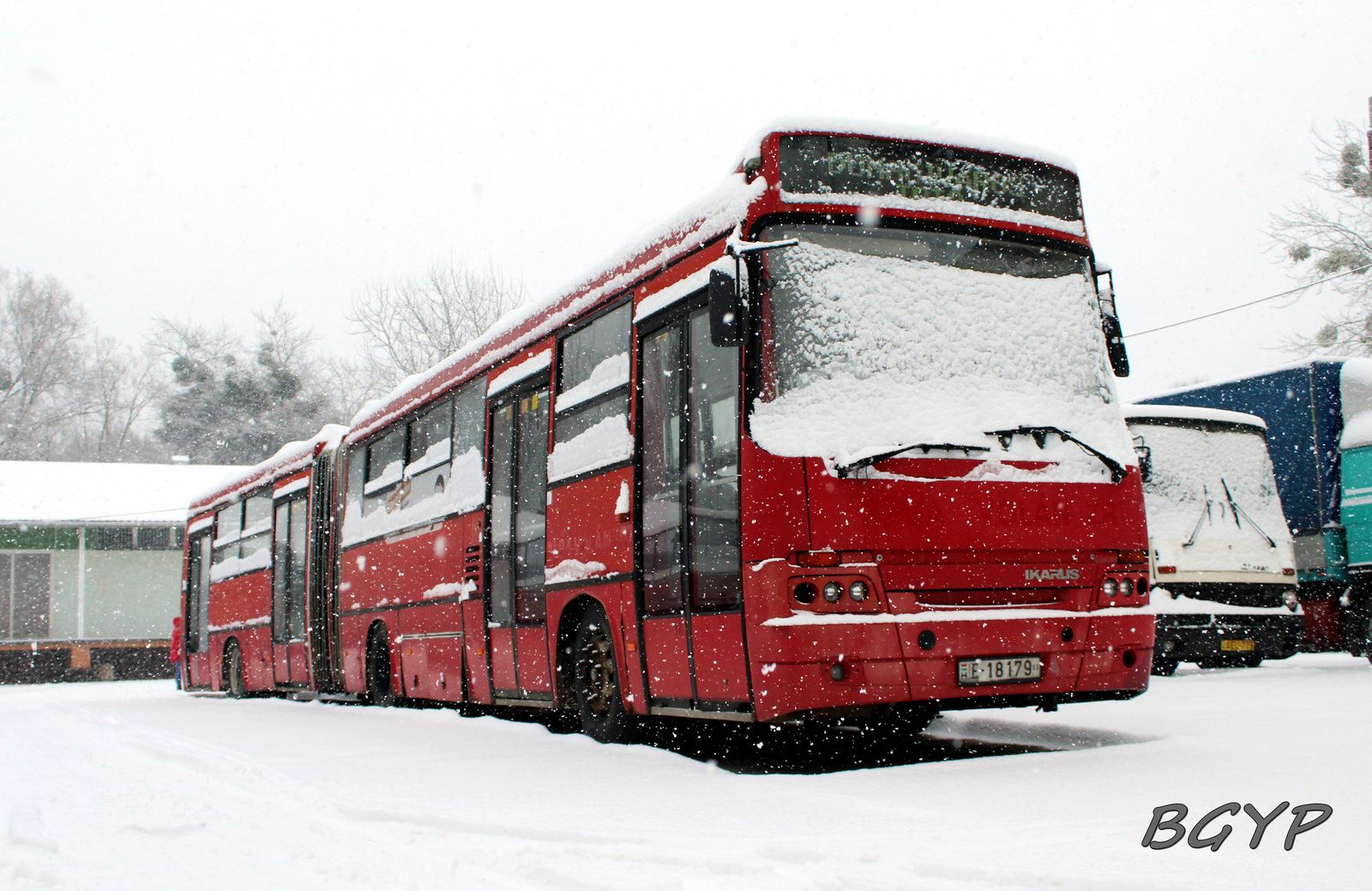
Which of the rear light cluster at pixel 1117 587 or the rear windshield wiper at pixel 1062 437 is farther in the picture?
the rear light cluster at pixel 1117 587

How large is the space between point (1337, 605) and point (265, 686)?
548 inches

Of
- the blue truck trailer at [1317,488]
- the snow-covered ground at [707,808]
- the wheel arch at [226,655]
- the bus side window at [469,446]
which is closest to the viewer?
the snow-covered ground at [707,808]

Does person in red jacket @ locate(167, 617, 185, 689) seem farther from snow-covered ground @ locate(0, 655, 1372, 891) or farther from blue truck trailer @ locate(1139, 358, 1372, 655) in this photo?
blue truck trailer @ locate(1139, 358, 1372, 655)

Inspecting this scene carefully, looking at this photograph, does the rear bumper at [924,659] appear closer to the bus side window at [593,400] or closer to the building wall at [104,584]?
the bus side window at [593,400]

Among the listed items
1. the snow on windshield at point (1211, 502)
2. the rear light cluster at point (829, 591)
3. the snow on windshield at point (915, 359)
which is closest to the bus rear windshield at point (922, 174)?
the snow on windshield at point (915, 359)

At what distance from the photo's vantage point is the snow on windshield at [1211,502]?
14156mm

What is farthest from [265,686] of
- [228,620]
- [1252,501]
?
[1252,501]

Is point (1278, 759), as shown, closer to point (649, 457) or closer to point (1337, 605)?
point (649, 457)

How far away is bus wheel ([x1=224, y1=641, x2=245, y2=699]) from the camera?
2050 cm

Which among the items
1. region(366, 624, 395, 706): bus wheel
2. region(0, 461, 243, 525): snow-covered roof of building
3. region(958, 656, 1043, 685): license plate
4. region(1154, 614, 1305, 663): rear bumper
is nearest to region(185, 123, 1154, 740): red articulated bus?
region(958, 656, 1043, 685): license plate

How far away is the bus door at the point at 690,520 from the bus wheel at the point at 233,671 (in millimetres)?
14246

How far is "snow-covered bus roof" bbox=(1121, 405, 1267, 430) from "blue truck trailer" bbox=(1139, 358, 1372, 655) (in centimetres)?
113

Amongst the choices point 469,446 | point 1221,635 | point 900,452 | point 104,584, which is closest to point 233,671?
point 469,446

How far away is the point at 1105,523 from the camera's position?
7340mm
